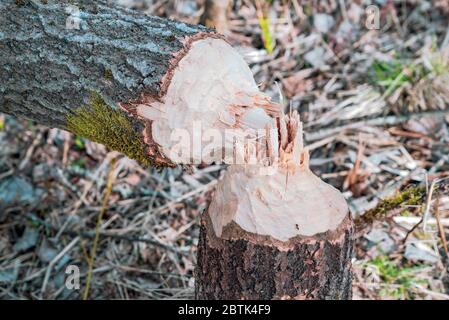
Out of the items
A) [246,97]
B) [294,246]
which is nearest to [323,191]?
[294,246]

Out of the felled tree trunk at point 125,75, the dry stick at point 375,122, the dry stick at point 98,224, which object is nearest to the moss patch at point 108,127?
the felled tree trunk at point 125,75

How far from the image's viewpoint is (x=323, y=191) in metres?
1.62

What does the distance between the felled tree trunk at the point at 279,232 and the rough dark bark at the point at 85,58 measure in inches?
9.9

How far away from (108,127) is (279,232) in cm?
58

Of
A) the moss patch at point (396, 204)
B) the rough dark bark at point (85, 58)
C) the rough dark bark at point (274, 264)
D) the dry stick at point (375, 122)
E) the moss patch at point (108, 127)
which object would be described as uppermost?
the dry stick at point (375, 122)

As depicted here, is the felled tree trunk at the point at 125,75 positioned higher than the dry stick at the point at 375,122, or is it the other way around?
the dry stick at the point at 375,122

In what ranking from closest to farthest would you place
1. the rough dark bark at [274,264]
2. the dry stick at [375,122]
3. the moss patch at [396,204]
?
the rough dark bark at [274,264]
the moss patch at [396,204]
the dry stick at [375,122]

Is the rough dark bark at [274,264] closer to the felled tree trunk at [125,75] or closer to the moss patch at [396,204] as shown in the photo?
the felled tree trunk at [125,75]

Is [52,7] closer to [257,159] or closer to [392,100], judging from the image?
[257,159]

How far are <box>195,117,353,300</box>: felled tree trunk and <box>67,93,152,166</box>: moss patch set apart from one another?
0.91 feet

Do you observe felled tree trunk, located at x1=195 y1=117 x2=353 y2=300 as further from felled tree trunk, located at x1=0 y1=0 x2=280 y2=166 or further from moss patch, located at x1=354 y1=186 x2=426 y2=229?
moss patch, located at x1=354 y1=186 x2=426 y2=229

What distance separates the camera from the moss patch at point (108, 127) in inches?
64.5

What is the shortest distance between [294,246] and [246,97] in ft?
1.41
